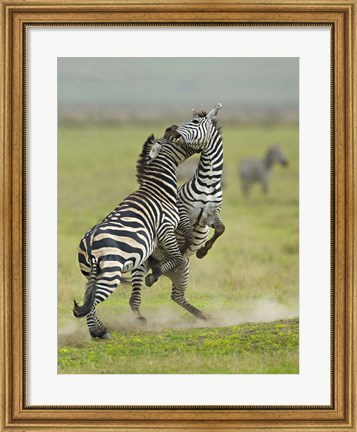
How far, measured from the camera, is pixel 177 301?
9031 millimetres

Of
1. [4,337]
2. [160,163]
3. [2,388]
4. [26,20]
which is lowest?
[2,388]

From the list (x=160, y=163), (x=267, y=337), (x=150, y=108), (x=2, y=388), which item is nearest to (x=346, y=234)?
(x=267, y=337)

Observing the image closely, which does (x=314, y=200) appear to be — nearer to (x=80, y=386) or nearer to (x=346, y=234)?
(x=346, y=234)

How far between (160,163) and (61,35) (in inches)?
75.8

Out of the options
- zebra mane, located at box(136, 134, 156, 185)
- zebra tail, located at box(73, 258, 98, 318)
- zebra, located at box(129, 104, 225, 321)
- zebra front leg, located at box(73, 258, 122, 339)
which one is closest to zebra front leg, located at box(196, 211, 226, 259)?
zebra, located at box(129, 104, 225, 321)

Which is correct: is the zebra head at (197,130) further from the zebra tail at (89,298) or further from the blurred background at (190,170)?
the zebra tail at (89,298)

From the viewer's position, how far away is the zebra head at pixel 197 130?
790 centimetres

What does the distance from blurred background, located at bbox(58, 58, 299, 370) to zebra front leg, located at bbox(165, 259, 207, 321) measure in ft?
0.44

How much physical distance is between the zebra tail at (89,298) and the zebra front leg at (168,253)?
818 mm

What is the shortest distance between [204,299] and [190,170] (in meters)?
6.10

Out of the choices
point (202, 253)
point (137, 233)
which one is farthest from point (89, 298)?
point (202, 253)

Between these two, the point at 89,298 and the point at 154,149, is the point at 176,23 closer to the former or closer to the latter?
the point at 154,149

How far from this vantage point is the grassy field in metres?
7.29

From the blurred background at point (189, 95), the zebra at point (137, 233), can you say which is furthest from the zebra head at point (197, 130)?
the blurred background at point (189, 95)
